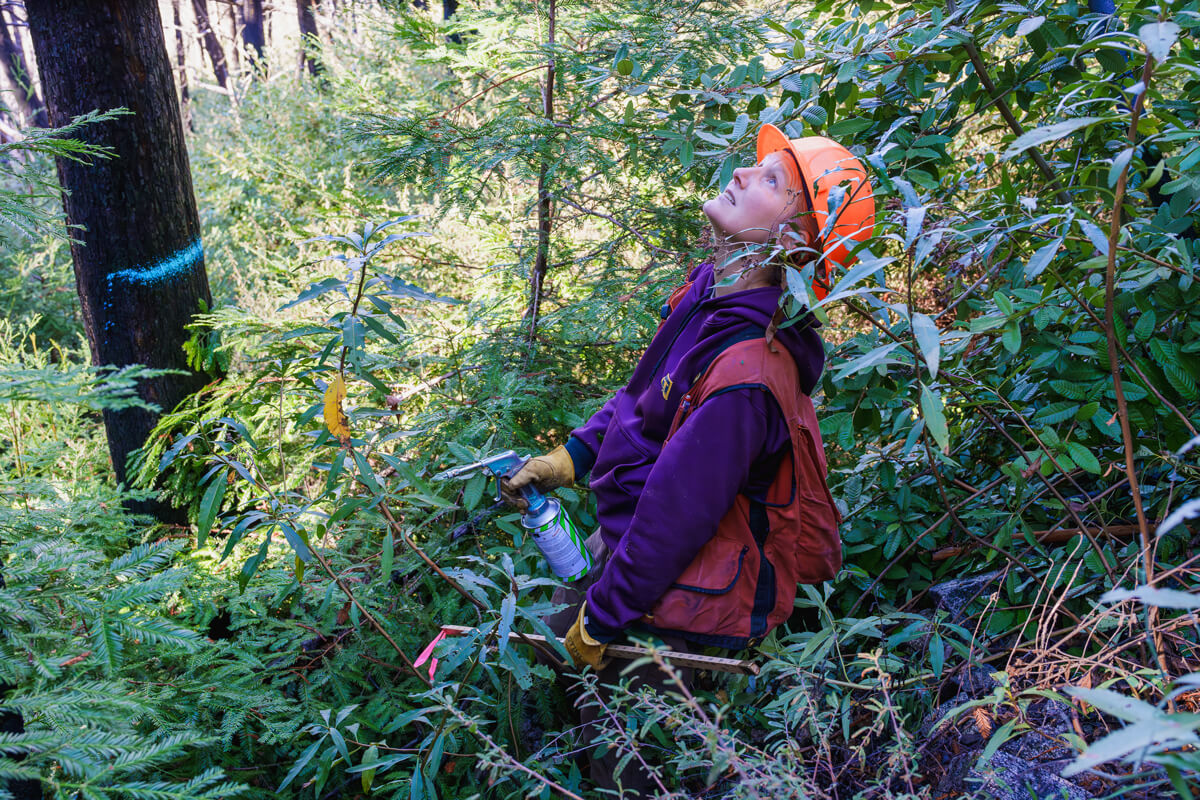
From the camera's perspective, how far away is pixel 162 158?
3.69 m

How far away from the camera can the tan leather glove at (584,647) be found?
2131 millimetres

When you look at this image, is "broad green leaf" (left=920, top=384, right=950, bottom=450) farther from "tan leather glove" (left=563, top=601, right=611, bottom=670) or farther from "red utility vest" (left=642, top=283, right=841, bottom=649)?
"tan leather glove" (left=563, top=601, right=611, bottom=670)

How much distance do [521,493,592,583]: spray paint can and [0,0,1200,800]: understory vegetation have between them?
0.50ft

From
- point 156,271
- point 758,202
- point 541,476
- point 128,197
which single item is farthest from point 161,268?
point 758,202

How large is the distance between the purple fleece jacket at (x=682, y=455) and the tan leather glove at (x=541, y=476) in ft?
0.67

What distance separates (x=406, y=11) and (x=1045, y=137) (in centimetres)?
392

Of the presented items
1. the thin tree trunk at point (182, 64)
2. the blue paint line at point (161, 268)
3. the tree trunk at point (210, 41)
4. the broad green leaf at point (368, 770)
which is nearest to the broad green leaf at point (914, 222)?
the broad green leaf at point (368, 770)

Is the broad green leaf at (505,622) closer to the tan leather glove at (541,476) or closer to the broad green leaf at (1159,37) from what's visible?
the tan leather glove at (541,476)

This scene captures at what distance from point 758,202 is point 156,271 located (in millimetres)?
3180

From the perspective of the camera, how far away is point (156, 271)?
370 cm

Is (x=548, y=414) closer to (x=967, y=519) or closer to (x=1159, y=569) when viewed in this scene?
(x=967, y=519)

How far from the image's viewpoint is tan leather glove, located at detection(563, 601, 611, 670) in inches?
83.9

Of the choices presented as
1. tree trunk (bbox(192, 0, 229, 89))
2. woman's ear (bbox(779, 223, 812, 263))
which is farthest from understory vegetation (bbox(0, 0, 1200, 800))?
tree trunk (bbox(192, 0, 229, 89))

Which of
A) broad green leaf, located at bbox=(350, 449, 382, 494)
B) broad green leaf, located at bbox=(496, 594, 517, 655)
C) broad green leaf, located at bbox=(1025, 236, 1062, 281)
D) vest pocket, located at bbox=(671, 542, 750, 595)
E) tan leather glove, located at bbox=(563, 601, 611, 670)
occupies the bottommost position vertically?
tan leather glove, located at bbox=(563, 601, 611, 670)
